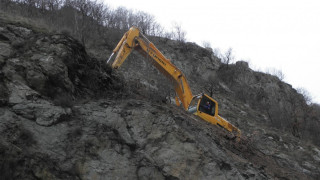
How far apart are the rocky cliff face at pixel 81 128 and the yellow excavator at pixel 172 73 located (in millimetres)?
2130

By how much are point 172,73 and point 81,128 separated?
727cm

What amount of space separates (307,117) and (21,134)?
31.2 meters

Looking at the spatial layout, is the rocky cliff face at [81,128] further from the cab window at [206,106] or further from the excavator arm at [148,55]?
the cab window at [206,106]

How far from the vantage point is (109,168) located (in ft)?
19.2

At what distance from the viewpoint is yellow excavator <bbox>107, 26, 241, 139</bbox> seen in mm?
11445

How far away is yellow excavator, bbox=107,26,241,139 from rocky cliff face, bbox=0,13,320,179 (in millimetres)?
2130

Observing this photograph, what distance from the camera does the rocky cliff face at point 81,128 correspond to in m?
5.46

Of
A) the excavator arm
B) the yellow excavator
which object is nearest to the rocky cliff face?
the excavator arm

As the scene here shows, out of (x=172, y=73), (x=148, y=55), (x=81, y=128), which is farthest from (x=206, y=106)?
(x=81, y=128)

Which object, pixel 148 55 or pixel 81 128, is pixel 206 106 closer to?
pixel 148 55

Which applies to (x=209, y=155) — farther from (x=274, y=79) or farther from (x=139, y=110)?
(x=274, y=79)

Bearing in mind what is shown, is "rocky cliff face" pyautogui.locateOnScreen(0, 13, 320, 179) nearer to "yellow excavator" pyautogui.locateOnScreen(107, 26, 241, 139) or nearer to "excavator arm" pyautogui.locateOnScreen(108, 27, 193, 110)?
"excavator arm" pyautogui.locateOnScreen(108, 27, 193, 110)

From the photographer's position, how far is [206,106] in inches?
486

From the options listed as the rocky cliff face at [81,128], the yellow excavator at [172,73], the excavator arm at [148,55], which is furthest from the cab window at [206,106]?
the rocky cliff face at [81,128]
